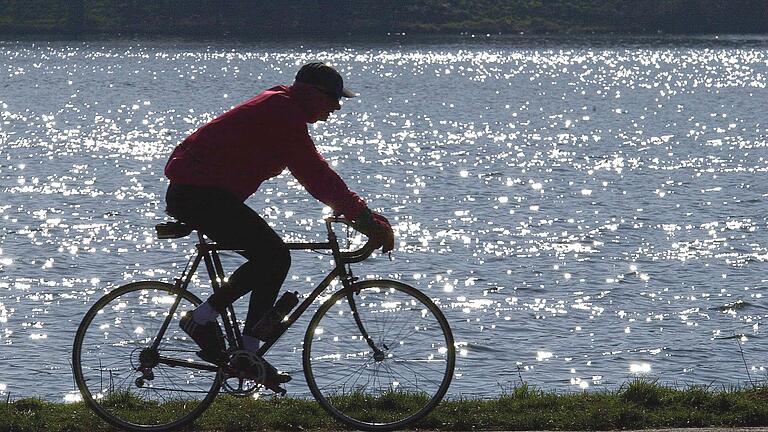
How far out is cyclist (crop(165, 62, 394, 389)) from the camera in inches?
334

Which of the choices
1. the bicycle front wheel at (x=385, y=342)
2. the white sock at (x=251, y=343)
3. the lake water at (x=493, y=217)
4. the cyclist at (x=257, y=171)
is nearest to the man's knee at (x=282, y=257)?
the cyclist at (x=257, y=171)

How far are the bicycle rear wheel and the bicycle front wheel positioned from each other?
0.79 metres

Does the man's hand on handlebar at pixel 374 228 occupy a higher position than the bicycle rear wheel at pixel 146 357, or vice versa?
the man's hand on handlebar at pixel 374 228

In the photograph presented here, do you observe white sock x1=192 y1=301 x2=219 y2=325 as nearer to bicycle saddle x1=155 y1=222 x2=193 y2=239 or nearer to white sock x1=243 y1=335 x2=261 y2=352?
white sock x1=243 y1=335 x2=261 y2=352

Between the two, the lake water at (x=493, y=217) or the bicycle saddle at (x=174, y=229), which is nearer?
the bicycle saddle at (x=174, y=229)

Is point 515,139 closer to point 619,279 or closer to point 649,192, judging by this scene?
point 649,192

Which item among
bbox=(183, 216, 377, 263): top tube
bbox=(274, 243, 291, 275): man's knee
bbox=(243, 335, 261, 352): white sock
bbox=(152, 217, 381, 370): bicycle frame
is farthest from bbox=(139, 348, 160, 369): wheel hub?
bbox=(274, 243, 291, 275): man's knee

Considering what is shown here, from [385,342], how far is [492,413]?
0.89 meters

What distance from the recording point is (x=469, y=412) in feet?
30.7

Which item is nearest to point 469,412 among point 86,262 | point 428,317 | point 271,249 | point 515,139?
point 428,317

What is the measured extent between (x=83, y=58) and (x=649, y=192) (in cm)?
10513

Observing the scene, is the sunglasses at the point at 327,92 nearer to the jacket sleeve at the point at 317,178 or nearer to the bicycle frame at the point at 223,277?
the jacket sleeve at the point at 317,178

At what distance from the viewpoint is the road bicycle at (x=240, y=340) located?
884 centimetres

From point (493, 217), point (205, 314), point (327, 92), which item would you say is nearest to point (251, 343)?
point (205, 314)
